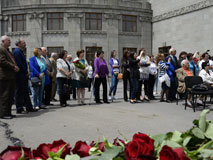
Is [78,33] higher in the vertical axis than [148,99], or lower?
higher

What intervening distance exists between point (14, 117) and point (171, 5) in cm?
2286

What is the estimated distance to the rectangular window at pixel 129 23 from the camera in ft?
92.7

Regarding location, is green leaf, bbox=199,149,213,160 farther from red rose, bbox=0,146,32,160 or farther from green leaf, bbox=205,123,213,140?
red rose, bbox=0,146,32,160

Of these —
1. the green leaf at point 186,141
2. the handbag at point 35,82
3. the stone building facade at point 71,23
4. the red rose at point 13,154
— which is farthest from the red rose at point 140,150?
the stone building facade at point 71,23

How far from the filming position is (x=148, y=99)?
11.3m

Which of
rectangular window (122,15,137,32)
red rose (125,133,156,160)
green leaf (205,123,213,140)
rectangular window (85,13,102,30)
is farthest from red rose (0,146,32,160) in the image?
rectangular window (122,15,137,32)

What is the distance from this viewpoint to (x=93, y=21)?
2717 cm

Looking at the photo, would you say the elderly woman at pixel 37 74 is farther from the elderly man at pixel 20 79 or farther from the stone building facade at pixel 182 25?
the stone building facade at pixel 182 25

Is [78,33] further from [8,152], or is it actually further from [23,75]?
[8,152]

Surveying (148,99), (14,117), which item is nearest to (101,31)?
(148,99)

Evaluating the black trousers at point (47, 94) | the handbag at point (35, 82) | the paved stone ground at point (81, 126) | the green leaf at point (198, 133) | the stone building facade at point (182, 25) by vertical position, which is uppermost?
the stone building facade at point (182, 25)

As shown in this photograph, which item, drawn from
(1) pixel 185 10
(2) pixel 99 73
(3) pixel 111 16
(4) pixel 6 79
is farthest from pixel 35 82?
(3) pixel 111 16

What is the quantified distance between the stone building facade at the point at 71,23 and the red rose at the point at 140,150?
26.0 metres

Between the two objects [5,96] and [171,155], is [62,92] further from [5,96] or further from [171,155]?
[171,155]
